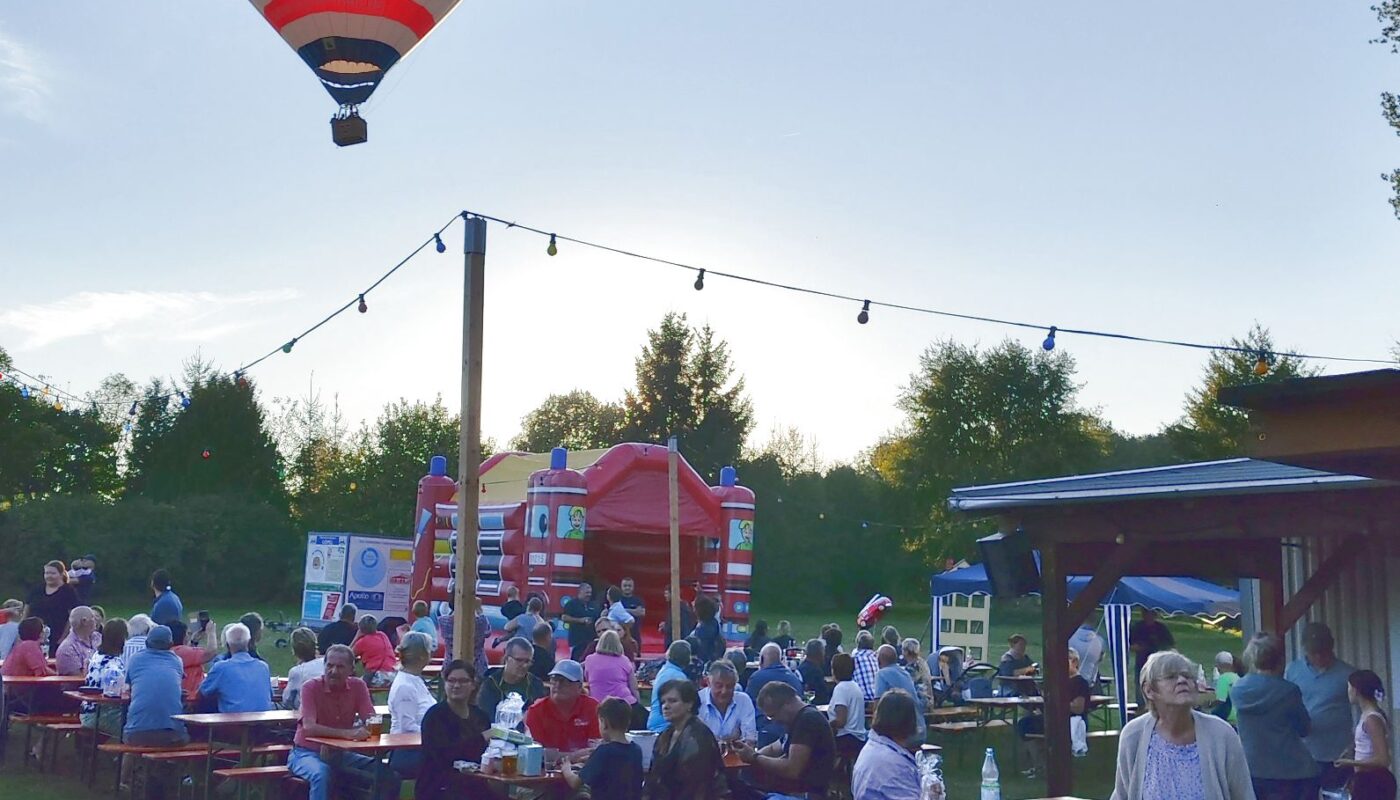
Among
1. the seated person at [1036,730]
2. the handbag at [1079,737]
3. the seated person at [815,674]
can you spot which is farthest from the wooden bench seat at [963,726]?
the seated person at [815,674]

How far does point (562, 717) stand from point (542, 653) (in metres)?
3.05

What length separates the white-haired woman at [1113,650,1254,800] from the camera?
156 inches

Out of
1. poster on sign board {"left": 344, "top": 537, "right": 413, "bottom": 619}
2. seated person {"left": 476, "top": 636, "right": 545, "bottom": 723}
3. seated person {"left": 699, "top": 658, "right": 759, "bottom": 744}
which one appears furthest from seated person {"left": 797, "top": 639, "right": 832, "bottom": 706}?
poster on sign board {"left": 344, "top": 537, "right": 413, "bottom": 619}

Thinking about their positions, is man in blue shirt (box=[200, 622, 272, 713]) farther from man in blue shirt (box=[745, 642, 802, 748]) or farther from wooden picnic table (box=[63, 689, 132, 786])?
man in blue shirt (box=[745, 642, 802, 748])

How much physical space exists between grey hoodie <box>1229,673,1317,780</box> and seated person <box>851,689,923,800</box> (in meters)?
2.36

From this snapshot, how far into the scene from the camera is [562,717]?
7.08m

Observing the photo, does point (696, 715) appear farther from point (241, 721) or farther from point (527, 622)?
point (527, 622)

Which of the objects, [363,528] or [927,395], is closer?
[363,528]

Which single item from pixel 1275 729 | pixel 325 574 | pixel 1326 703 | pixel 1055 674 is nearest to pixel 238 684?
pixel 1055 674

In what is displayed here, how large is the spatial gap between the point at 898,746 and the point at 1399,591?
4783 millimetres

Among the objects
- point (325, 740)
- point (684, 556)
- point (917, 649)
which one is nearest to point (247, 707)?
point (325, 740)

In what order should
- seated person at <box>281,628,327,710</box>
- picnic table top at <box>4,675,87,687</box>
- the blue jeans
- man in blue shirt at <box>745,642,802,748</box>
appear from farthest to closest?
picnic table top at <box>4,675,87,687</box>, seated person at <box>281,628,327,710</box>, man in blue shirt at <box>745,642,802,748</box>, the blue jeans

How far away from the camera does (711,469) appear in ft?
175

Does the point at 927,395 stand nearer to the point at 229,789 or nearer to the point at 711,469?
the point at 711,469
